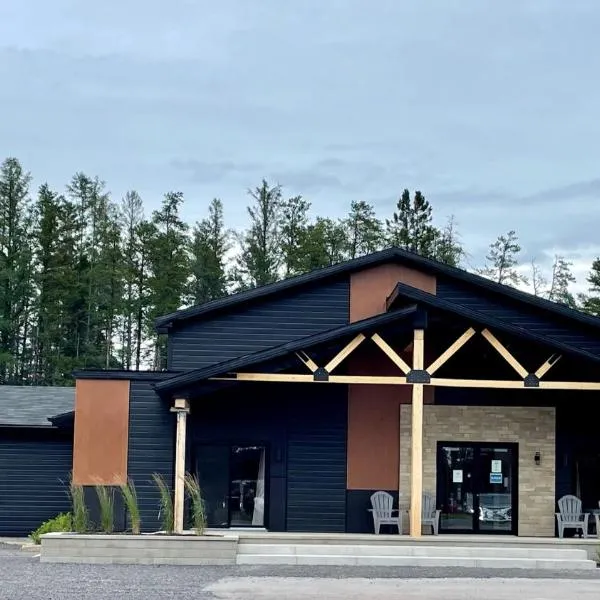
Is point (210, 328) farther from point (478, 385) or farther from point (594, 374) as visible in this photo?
point (594, 374)

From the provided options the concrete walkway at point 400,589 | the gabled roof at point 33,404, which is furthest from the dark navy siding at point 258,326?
the concrete walkway at point 400,589

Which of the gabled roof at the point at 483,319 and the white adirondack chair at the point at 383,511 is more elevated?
the gabled roof at the point at 483,319

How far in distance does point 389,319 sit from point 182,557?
511 centimetres

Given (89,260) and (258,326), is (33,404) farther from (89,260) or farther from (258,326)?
(89,260)

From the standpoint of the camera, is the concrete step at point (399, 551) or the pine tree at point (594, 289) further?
the pine tree at point (594, 289)

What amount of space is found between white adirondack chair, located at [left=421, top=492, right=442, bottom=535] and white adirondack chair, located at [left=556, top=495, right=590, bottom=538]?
225 centimetres

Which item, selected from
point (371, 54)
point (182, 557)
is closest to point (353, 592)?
point (182, 557)

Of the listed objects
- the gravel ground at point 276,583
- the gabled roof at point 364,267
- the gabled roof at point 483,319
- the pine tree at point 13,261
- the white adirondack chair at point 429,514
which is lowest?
the gravel ground at point 276,583

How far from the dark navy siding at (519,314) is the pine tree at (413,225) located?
3193 cm

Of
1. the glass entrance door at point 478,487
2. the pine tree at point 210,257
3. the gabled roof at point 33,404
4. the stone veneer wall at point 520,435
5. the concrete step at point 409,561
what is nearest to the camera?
the concrete step at point 409,561

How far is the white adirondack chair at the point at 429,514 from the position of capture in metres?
19.1

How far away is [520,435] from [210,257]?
106 feet

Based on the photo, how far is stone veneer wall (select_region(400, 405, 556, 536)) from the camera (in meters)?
19.8

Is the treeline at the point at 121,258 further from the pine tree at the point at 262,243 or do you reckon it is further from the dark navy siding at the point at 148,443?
the dark navy siding at the point at 148,443
